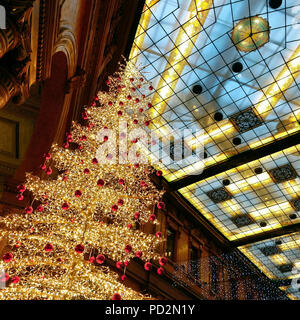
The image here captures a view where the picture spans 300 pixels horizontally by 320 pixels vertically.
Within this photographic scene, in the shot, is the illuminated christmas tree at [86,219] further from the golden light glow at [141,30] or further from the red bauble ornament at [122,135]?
the golden light glow at [141,30]

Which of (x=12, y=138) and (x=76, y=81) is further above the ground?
(x=76, y=81)

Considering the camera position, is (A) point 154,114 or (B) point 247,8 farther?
(A) point 154,114

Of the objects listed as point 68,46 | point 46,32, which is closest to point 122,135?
point 68,46

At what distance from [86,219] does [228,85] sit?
27.7ft

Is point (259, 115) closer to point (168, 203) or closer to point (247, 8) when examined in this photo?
point (247, 8)

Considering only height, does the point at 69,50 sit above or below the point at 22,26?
above

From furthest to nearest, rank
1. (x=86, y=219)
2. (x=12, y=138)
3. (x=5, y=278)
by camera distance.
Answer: (x=12, y=138)
(x=86, y=219)
(x=5, y=278)

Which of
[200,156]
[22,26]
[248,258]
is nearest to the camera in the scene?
[22,26]

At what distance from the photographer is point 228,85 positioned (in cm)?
1095

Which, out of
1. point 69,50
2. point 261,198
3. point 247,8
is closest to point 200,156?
point 261,198

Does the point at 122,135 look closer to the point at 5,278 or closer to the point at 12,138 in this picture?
the point at 12,138

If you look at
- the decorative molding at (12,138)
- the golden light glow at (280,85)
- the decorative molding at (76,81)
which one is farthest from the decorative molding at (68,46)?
the golden light glow at (280,85)

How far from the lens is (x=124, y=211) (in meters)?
5.86

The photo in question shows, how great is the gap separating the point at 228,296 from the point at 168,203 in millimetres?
6853
